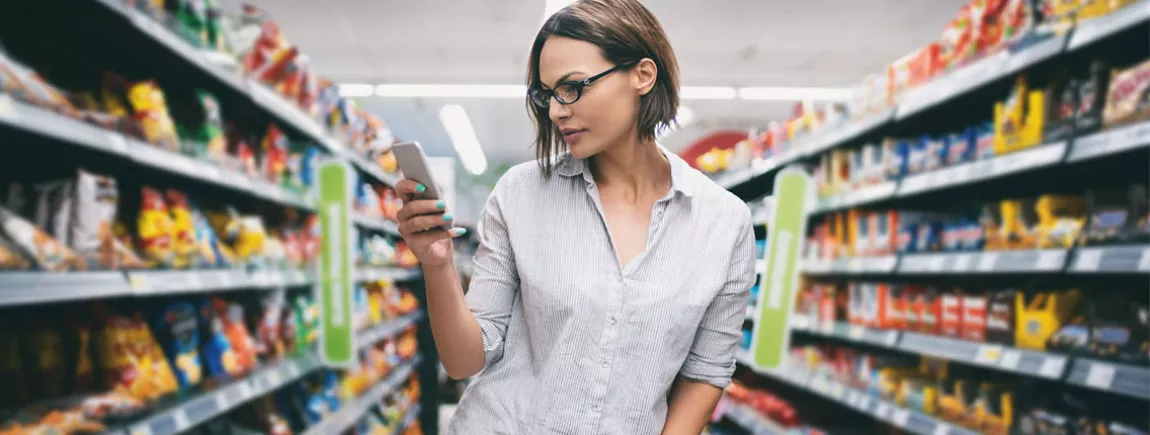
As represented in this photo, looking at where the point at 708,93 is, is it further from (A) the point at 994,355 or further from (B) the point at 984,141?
(A) the point at 994,355

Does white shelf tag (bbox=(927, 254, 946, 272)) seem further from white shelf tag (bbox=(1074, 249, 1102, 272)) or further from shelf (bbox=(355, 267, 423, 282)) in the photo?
shelf (bbox=(355, 267, 423, 282))

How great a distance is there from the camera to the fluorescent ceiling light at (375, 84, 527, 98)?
7742 mm

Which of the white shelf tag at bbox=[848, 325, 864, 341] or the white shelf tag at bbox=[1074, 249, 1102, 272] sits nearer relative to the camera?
the white shelf tag at bbox=[1074, 249, 1102, 272]

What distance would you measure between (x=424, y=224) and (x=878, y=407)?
2104 millimetres

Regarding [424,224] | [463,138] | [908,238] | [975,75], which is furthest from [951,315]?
[463,138]

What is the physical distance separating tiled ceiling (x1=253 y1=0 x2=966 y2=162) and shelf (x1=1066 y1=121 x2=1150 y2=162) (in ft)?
12.6

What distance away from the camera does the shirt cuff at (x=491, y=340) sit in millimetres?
904

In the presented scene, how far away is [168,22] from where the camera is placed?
1.70 meters

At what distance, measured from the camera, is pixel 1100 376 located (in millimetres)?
1669

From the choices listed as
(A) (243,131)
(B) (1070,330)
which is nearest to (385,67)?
(A) (243,131)

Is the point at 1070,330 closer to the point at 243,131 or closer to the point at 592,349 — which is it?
the point at 592,349

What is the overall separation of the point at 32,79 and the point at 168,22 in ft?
1.54

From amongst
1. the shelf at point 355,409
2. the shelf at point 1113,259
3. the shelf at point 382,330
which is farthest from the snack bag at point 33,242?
the shelf at point 1113,259

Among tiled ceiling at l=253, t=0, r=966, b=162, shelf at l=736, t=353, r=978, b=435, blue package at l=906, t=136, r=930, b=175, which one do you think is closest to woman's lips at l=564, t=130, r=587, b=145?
shelf at l=736, t=353, r=978, b=435
